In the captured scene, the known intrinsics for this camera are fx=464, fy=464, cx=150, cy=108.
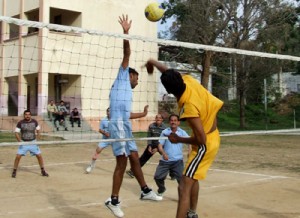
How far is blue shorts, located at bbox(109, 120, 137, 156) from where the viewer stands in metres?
6.02

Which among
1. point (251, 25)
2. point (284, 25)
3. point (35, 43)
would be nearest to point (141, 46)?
point (35, 43)

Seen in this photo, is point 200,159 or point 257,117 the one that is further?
point 257,117

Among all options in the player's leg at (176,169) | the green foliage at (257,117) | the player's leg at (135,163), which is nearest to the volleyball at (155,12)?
the player's leg at (176,169)

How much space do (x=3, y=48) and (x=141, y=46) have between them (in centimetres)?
795

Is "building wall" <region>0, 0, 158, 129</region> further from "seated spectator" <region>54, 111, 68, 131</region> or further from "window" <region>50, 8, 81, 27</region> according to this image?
"seated spectator" <region>54, 111, 68, 131</region>

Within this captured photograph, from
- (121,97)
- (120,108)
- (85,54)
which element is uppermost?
(85,54)

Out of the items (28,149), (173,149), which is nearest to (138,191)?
(173,149)

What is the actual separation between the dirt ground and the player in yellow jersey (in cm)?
168

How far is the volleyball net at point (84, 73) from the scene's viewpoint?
21750 mm

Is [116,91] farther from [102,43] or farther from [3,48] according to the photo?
[3,48]

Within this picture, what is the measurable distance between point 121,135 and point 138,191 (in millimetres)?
2228

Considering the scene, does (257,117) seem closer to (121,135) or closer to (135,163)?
(135,163)

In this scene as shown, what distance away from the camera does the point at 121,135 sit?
6141 mm

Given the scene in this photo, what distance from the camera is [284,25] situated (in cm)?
2889
